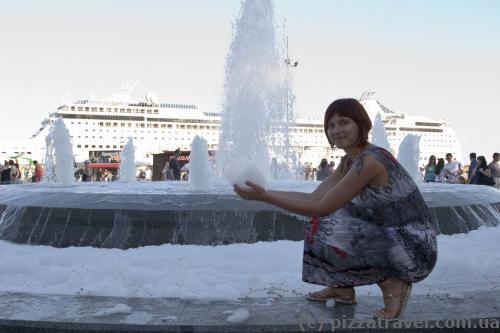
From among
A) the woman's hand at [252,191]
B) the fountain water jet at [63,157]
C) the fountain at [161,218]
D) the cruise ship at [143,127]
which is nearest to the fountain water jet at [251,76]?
the fountain water jet at [63,157]

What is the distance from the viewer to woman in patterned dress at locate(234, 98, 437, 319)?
2311 mm

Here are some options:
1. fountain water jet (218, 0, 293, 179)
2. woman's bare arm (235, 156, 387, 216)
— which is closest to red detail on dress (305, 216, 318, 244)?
woman's bare arm (235, 156, 387, 216)

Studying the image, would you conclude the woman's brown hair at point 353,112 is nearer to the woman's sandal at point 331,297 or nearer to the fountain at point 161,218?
the woman's sandal at point 331,297

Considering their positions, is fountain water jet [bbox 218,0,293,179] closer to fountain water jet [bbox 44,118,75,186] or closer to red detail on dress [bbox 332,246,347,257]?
fountain water jet [bbox 44,118,75,186]

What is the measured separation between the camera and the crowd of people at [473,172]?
1085 cm

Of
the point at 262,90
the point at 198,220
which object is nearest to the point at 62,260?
the point at 198,220

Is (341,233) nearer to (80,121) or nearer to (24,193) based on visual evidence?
(24,193)

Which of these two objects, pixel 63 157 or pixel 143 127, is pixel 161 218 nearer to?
pixel 63 157

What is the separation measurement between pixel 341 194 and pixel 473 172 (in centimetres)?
983

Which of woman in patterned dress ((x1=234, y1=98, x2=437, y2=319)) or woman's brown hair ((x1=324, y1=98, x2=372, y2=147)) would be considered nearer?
woman in patterned dress ((x1=234, y1=98, x2=437, y2=319))

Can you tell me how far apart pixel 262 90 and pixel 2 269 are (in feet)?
31.7

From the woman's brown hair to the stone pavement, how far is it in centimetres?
81

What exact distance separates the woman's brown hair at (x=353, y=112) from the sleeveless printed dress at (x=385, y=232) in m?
0.09

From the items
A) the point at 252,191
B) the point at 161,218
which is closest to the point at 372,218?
the point at 252,191
